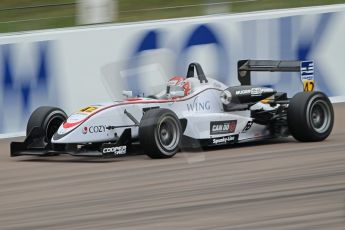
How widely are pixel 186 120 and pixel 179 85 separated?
530 mm

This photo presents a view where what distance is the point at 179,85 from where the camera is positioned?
1183cm

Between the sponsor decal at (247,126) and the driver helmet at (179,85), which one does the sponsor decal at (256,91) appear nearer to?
the sponsor decal at (247,126)

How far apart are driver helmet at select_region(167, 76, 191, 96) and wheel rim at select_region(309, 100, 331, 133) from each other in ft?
5.21

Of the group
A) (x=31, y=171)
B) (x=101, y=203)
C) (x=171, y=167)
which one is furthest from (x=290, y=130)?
(x=101, y=203)

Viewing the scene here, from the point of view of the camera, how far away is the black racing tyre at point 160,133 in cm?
1075

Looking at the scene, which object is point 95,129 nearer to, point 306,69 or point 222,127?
point 222,127

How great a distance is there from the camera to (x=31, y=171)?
10.6 metres

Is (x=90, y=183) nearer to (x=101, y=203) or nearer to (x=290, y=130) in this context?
(x=101, y=203)

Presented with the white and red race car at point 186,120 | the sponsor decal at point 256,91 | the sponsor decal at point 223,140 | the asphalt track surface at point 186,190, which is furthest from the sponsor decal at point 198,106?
the sponsor decal at point 256,91

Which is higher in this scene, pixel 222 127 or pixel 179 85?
pixel 179 85

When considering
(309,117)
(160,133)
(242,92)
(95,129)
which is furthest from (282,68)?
(95,129)

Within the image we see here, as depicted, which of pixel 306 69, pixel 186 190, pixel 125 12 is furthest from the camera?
pixel 125 12

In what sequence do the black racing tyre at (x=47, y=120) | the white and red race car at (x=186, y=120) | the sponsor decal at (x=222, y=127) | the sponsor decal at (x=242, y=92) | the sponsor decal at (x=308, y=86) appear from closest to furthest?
the white and red race car at (x=186, y=120)
the black racing tyre at (x=47, y=120)
the sponsor decal at (x=222, y=127)
the sponsor decal at (x=242, y=92)
the sponsor decal at (x=308, y=86)

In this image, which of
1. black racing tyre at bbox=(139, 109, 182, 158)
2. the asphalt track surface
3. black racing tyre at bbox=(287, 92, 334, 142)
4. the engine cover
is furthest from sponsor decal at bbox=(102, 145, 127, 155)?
black racing tyre at bbox=(287, 92, 334, 142)
